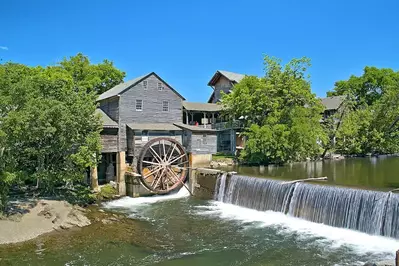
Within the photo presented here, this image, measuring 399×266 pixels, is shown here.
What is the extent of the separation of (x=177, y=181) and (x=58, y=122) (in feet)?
33.9

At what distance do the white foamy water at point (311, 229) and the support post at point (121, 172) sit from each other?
20.4ft

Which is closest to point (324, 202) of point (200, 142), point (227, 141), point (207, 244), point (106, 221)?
point (207, 244)

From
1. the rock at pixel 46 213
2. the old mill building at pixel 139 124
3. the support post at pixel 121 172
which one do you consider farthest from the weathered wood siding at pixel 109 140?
the rock at pixel 46 213

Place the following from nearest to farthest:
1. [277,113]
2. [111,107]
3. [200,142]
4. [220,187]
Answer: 1. [220,187]
2. [111,107]
3. [200,142]
4. [277,113]

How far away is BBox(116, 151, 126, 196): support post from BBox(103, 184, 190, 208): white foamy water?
0.93 m

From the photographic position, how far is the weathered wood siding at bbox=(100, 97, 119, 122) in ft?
79.0

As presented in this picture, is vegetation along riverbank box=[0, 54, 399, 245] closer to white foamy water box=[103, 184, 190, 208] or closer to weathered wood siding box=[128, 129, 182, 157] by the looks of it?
white foamy water box=[103, 184, 190, 208]

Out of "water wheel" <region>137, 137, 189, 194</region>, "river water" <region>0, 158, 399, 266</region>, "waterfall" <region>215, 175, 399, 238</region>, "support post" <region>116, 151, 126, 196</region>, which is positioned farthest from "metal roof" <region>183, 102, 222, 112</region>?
"river water" <region>0, 158, 399, 266</region>

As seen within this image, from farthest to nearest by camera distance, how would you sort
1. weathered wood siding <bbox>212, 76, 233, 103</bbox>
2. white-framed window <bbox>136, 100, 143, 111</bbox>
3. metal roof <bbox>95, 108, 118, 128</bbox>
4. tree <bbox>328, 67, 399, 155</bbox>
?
1. weathered wood siding <bbox>212, 76, 233, 103</bbox>
2. tree <bbox>328, 67, 399, 155</bbox>
3. white-framed window <bbox>136, 100, 143, 111</bbox>
4. metal roof <bbox>95, 108, 118, 128</bbox>

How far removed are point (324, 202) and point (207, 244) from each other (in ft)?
19.4

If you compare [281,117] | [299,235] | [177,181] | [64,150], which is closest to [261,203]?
[299,235]

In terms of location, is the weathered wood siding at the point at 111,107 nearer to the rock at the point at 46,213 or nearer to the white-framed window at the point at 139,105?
the white-framed window at the point at 139,105

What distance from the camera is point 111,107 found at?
24.9 meters

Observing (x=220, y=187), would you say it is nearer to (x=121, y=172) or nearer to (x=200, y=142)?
(x=200, y=142)
